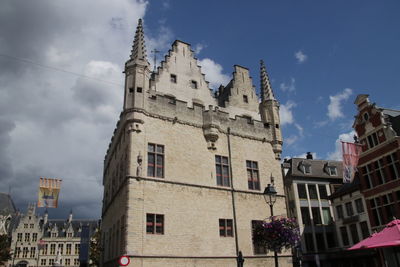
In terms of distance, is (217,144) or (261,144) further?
(261,144)

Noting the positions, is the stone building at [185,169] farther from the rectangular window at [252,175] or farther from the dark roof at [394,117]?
the dark roof at [394,117]

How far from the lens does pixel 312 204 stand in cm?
3825

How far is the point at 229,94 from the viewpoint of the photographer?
26859mm

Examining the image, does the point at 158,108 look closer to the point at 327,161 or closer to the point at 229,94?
the point at 229,94

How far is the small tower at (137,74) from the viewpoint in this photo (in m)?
20.7

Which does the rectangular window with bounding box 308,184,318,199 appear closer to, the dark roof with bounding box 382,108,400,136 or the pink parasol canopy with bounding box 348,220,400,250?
the dark roof with bounding box 382,108,400,136

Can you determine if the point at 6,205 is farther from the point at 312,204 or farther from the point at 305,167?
the point at 312,204

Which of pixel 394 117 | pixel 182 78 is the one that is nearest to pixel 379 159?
pixel 394 117

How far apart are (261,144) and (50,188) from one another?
17134 mm

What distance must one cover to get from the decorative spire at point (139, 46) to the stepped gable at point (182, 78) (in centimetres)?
220

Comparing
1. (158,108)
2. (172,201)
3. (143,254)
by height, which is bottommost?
(143,254)

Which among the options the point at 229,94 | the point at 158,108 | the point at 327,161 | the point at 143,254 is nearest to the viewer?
the point at 143,254

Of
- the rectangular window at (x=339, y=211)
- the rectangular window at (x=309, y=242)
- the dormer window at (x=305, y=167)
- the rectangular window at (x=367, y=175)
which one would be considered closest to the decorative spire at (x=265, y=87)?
the rectangular window at (x=367, y=175)

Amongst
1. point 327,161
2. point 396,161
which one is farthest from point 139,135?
point 327,161
